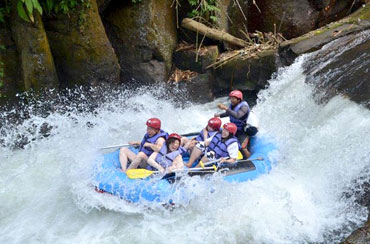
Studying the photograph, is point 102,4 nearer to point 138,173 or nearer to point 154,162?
point 154,162

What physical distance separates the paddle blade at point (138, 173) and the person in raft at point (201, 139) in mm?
727

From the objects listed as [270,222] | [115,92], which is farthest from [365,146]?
[115,92]

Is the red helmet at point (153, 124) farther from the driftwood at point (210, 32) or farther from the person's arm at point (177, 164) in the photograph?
the driftwood at point (210, 32)

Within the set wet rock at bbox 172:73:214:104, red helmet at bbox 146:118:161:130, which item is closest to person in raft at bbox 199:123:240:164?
red helmet at bbox 146:118:161:130

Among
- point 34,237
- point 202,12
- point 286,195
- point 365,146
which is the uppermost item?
point 202,12

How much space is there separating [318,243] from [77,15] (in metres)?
5.34

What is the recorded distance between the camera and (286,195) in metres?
4.91

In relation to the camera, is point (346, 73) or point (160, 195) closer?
point (160, 195)

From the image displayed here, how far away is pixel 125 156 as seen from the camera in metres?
5.39

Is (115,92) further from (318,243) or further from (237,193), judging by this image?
(318,243)

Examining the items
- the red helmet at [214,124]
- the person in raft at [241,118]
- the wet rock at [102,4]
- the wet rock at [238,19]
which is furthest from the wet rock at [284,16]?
the red helmet at [214,124]

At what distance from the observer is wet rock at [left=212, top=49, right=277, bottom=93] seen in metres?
8.01

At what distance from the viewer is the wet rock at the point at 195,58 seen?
26.8 ft

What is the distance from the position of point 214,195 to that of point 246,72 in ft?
13.5
